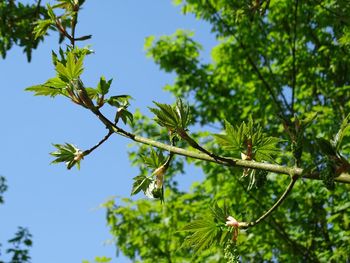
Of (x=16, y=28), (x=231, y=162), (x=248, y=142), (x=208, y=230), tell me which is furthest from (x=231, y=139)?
(x=16, y=28)

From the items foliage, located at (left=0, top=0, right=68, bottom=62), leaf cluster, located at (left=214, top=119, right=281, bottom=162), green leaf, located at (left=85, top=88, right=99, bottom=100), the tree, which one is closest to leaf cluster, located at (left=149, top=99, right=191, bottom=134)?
leaf cluster, located at (left=214, top=119, right=281, bottom=162)

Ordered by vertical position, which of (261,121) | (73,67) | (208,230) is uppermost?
(261,121)

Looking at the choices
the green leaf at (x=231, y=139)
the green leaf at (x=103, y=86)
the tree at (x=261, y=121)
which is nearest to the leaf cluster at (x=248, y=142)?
the green leaf at (x=231, y=139)

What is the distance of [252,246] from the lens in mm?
7328

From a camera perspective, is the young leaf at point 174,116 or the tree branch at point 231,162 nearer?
the tree branch at point 231,162

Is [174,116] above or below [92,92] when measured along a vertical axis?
below

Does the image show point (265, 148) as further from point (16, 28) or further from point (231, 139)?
point (16, 28)

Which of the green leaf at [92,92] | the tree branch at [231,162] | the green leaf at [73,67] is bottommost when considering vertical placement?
the tree branch at [231,162]

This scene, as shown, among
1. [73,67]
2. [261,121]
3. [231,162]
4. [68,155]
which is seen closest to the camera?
[231,162]

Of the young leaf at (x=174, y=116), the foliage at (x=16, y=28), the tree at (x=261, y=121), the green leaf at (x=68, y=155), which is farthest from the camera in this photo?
the tree at (x=261, y=121)

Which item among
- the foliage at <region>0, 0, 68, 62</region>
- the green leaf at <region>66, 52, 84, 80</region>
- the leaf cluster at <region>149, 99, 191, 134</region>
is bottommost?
the leaf cluster at <region>149, 99, 191, 134</region>

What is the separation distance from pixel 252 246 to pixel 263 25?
456 cm

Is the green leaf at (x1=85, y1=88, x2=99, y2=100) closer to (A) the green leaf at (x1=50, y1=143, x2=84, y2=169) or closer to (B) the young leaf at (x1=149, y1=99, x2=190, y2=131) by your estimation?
(A) the green leaf at (x1=50, y1=143, x2=84, y2=169)

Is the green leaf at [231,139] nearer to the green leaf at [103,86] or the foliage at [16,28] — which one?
the green leaf at [103,86]
